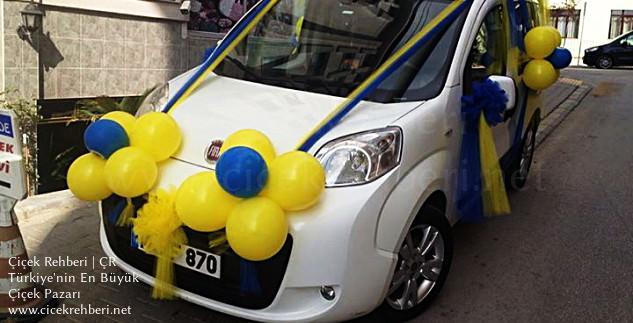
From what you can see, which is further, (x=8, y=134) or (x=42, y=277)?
(x=42, y=277)

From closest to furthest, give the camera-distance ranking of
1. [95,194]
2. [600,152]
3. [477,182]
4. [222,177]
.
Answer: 1. [222,177]
2. [95,194]
3. [477,182]
4. [600,152]

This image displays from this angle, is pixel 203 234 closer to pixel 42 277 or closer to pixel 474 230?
pixel 42 277

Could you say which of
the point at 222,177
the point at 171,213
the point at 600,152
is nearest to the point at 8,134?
the point at 171,213

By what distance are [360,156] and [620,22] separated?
34.7 metres

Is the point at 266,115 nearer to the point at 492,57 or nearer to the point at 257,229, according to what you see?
the point at 257,229

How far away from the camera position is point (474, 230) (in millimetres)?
4766

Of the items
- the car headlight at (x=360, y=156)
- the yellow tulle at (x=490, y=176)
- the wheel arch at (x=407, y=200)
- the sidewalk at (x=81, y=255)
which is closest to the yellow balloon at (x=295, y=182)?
the car headlight at (x=360, y=156)

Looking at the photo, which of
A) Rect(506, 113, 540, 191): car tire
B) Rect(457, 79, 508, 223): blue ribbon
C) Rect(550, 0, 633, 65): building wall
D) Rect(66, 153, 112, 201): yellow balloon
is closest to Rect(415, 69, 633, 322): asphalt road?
Rect(506, 113, 540, 191): car tire

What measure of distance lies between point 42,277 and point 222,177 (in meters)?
1.78

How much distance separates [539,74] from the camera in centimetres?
496

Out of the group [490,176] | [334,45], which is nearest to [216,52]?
[334,45]

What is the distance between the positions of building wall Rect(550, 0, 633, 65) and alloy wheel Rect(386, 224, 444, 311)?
106 feet

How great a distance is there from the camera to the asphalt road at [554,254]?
138 inches

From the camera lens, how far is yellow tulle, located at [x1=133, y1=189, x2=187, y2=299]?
276 cm
